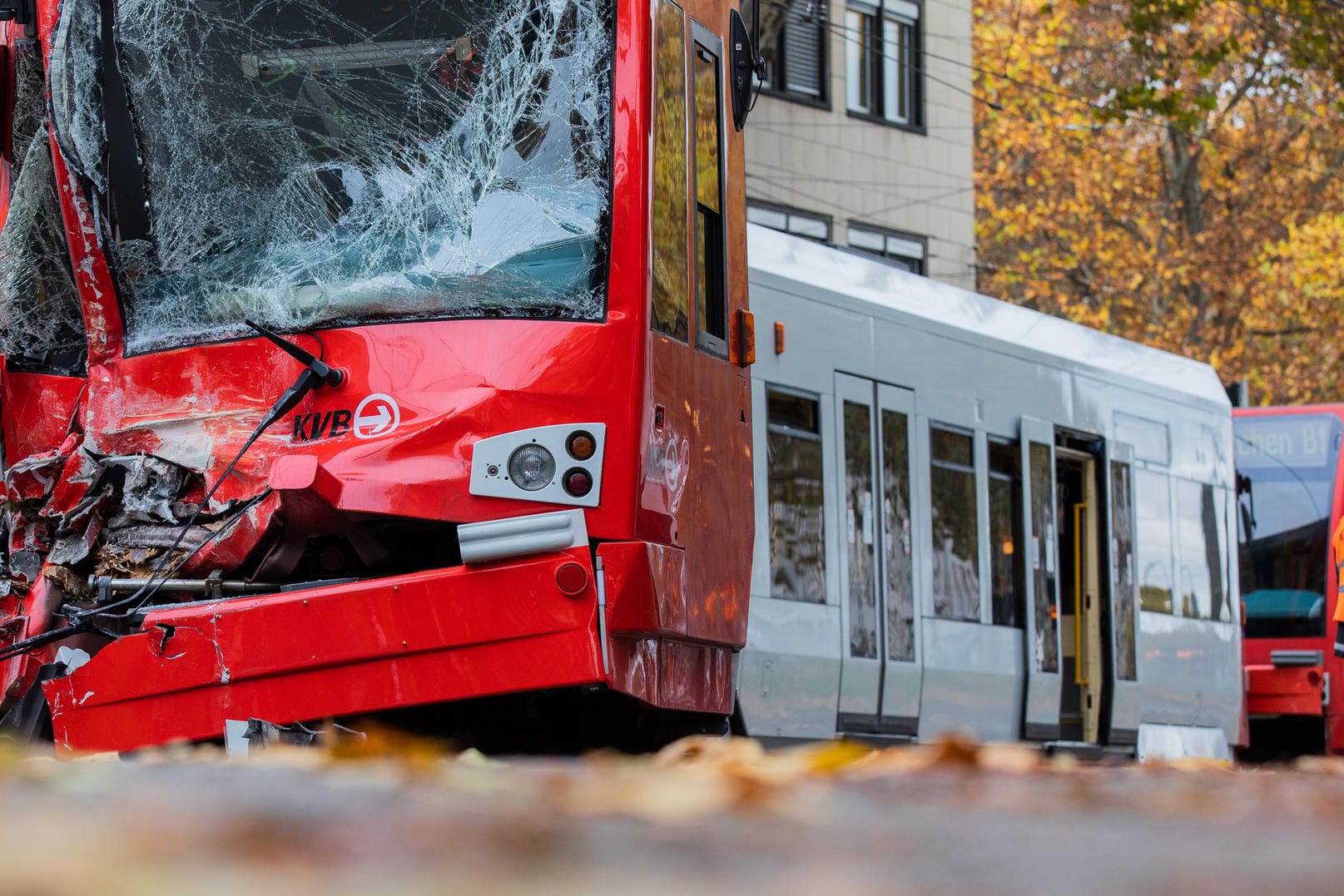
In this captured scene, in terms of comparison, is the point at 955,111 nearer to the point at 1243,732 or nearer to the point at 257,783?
Result: the point at 1243,732

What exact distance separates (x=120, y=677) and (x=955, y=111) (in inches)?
875

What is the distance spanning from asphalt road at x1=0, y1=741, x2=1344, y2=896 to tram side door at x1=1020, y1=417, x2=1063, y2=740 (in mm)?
9776

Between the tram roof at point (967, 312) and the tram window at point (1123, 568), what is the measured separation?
0.74 meters

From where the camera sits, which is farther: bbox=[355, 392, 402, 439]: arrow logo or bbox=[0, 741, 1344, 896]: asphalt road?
bbox=[355, 392, 402, 439]: arrow logo

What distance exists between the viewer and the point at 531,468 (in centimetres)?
643

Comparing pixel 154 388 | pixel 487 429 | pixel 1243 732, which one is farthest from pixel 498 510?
pixel 1243 732

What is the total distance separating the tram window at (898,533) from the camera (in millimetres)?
11430

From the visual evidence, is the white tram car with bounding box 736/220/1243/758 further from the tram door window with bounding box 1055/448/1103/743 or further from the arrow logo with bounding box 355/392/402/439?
the arrow logo with bounding box 355/392/402/439

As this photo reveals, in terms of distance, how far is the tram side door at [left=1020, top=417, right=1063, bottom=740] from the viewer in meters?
12.8

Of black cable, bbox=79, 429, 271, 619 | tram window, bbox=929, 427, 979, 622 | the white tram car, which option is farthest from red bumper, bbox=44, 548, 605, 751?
tram window, bbox=929, 427, 979, 622

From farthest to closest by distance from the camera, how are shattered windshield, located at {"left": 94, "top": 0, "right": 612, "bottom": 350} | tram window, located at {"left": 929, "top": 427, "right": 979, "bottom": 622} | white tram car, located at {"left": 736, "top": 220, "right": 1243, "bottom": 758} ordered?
tram window, located at {"left": 929, "top": 427, "right": 979, "bottom": 622} → white tram car, located at {"left": 736, "top": 220, "right": 1243, "bottom": 758} → shattered windshield, located at {"left": 94, "top": 0, "right": 612, "bottom": 350}

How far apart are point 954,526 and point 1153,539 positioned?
2997 mm

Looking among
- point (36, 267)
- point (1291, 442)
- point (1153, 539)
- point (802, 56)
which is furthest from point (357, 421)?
point (802, 56)

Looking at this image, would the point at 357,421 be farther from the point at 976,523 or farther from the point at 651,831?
the point at 976,523
